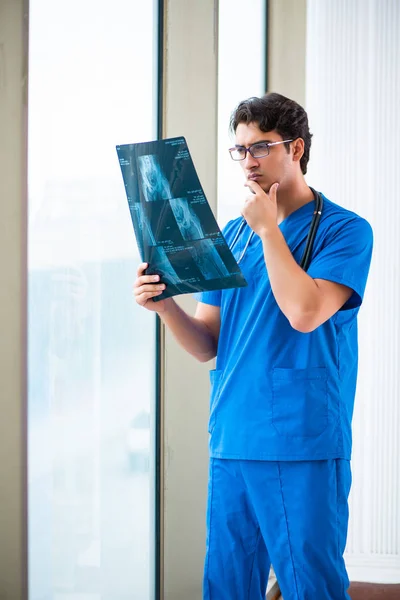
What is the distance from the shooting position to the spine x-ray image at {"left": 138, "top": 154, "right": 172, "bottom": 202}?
124 centimetres

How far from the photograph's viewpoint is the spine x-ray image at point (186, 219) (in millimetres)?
1261

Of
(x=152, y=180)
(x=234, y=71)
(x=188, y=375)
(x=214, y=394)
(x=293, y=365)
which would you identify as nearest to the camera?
(x=152, y=180)

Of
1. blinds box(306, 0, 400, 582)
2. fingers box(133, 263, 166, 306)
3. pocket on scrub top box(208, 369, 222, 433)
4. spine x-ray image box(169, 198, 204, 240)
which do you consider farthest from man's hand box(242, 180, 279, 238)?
blinds box(306, 0, 400, 582)

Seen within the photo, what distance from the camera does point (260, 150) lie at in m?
1.40

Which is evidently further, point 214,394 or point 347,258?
point 214,394

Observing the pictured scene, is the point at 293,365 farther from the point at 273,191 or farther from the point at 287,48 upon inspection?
the point at 287,48

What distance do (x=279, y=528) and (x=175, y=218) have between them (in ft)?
2.06

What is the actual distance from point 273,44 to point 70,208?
135 centimetres

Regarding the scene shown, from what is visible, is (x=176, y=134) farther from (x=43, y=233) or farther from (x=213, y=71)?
(x=43, y=233)

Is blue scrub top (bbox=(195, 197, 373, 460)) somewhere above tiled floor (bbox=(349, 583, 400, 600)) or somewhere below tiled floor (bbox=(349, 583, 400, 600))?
above

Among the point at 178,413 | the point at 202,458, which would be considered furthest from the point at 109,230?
the point at 202,458

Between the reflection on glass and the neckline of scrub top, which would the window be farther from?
the neckline of scrub top

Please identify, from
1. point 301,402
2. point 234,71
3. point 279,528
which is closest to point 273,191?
point 301,402

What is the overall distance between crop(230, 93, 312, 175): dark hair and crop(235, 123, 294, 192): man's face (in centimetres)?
1
